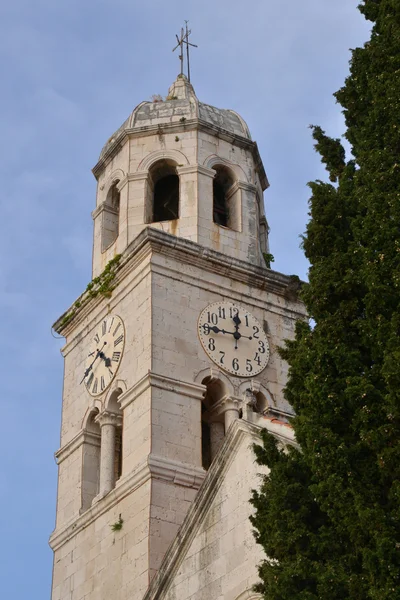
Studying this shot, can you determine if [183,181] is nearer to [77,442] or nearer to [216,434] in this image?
[216,434]

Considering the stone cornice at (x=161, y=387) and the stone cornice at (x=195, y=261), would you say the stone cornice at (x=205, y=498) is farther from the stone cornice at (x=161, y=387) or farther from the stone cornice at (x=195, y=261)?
the stone cornice at (x=195, y=261)

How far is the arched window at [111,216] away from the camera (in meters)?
27.2

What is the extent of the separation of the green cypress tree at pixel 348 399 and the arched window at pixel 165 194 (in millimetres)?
11457

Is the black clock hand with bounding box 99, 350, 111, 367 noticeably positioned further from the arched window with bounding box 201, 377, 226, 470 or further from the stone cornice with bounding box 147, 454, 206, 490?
the stone cornice with bounding box 147, 454, 206, 490

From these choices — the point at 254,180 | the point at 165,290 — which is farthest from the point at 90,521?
the point at 254,180

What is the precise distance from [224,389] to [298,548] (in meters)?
11.1

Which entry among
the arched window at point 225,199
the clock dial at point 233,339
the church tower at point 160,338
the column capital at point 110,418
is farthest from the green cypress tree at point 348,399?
the arched window at point 225,199

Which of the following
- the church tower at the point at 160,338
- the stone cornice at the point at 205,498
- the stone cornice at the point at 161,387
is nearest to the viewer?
the stone cornice at the point at 205,498

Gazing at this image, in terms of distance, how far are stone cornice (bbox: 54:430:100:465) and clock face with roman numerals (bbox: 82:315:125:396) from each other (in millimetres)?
851

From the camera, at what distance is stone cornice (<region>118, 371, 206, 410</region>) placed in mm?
23062

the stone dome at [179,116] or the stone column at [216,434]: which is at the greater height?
the stone dome at [179,116]

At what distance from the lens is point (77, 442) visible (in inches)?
983

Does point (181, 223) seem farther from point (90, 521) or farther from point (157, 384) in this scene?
point (90, 521)

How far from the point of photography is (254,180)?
90.5 feet
